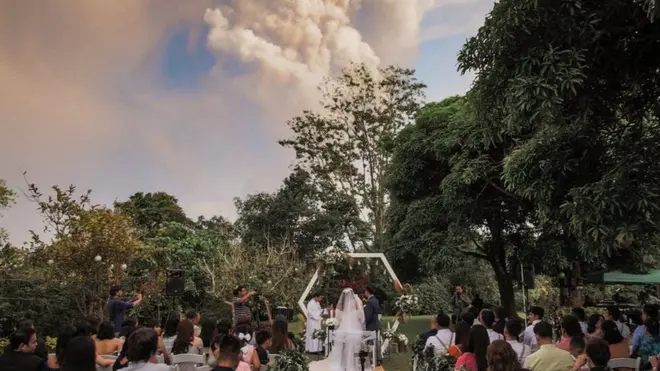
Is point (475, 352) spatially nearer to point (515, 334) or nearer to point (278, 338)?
point (515, 334)

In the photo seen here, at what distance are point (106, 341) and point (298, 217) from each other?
23.1 meters

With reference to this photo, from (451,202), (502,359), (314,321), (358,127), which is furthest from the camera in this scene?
(358,127)

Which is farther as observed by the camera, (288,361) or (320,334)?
(320,334)

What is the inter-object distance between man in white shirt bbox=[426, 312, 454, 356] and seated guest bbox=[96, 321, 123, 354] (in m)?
3.28

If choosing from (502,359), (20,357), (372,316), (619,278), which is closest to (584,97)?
(502,359)

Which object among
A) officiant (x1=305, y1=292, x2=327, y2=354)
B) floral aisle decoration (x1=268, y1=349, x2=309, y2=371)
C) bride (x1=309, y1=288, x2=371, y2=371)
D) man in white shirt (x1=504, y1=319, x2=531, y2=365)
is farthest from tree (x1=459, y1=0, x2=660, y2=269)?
officiant (x1=305, y1=292, x2=327, y2=354)

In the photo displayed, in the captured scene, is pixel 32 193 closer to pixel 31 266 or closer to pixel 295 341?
pixel 31 266

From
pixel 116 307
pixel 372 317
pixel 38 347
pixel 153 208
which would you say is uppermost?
pixel 153 208

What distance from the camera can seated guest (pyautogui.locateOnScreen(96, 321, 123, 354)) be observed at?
567 cm

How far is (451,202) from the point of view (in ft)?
51.2

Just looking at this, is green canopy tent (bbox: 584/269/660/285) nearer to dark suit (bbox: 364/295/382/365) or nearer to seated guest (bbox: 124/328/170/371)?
dark suit (bbox: 364/295/382/365)

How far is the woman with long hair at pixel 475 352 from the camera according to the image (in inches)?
185

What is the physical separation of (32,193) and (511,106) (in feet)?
43.5

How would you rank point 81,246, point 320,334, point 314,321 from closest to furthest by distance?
point 320,334 → point 314,321 → point 81,246
